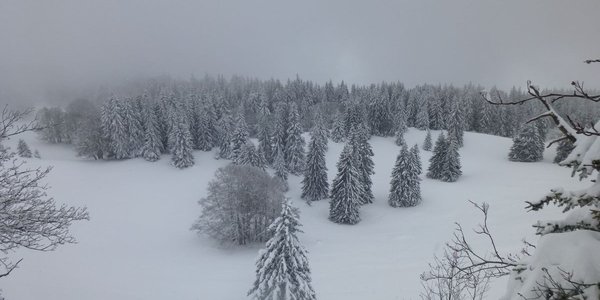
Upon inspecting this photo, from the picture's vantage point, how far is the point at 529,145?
57.5m

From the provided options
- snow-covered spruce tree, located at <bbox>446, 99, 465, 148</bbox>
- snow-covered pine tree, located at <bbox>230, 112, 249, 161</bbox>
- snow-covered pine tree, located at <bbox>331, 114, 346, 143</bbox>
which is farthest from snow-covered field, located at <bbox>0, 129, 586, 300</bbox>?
snow-covered pine tree, located at <bbox>331, 114, 346, 143</bbox>

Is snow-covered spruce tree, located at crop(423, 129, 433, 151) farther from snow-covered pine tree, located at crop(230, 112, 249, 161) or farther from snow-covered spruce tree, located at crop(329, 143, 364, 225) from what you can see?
snow-covered pine tree, located at crop(230, 112, 249, 161)

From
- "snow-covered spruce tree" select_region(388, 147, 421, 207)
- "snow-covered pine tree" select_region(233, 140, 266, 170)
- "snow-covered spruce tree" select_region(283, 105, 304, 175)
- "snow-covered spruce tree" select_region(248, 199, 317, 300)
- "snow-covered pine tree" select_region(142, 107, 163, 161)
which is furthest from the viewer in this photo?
"snow-covered pine tree" select_region(142, 107, 163, 161)

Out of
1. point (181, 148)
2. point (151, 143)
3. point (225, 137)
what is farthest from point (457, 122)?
point (151, 143)

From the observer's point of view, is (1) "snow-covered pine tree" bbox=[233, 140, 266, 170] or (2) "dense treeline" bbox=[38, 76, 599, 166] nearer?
(1) "snow-covered pine tree" bbox=[233, 140, 266, 170]

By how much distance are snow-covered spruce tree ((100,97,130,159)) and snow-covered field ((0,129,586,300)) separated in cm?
344

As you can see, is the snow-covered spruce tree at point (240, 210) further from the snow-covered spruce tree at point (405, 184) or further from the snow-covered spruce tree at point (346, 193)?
the snow-covered spruce tree at point (405, 184)

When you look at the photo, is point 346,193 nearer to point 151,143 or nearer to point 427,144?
point 427,144

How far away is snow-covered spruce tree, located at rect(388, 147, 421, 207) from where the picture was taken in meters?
44.9

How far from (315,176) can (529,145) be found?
38.0m

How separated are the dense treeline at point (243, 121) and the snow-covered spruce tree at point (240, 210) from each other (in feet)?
44.2

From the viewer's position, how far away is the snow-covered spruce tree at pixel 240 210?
118 ft

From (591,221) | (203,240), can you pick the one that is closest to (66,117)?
(203,240)

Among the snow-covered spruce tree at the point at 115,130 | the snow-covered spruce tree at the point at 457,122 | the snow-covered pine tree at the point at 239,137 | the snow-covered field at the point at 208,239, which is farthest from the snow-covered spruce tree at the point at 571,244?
the snow-covered spruce tree at the point at 457,122
